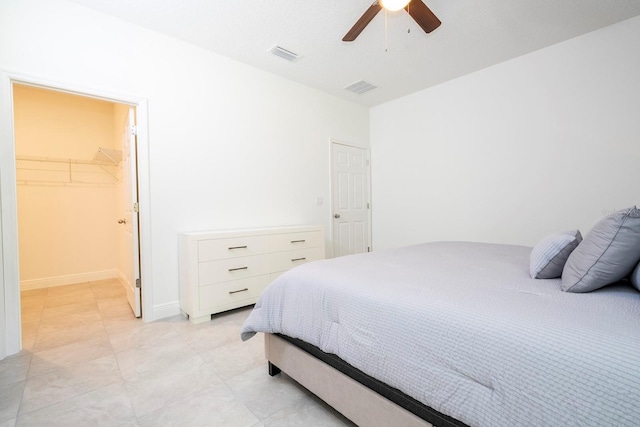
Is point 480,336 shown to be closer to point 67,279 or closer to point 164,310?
point 164,310

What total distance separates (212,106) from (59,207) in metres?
2.68

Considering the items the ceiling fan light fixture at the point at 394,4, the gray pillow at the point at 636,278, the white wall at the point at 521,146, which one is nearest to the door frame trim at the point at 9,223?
the ceiling fan light fixture at the point at 394,4

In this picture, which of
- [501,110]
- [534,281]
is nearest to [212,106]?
[534,281]

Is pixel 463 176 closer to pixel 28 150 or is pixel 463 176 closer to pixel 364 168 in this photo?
pixel 364 168

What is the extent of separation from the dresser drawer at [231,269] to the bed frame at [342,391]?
111cm

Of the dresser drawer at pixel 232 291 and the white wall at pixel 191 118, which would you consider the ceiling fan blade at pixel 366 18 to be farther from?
the dresser drawer at pixel 232 291

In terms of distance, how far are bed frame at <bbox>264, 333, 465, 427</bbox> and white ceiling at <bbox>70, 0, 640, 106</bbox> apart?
2.49m

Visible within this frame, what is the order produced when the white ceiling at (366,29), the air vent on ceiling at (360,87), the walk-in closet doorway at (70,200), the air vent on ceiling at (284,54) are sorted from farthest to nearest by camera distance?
the air vent on ceiling at (360,87) < the walk-in closet doorway at (70,200) < the air vent on ceiling at (284,54) < the white ceiling at (366,29)

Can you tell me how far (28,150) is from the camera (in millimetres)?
3533

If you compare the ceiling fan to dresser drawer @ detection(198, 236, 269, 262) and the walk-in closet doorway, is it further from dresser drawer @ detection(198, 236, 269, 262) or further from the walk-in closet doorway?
the walk-in closet doorway

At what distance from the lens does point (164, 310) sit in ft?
8.50

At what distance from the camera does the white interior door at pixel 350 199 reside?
413 cm

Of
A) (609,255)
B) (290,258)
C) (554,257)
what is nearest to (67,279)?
(290,258)

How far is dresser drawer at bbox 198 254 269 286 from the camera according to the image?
247 centimetres
